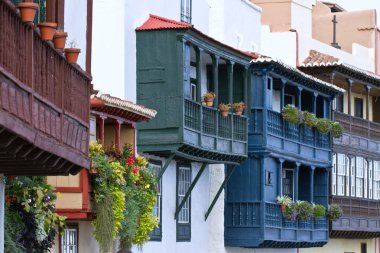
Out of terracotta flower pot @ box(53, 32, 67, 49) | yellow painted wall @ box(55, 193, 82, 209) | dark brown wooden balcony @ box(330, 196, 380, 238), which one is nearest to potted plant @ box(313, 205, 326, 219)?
dark brown wooden balcony @ box(330, 196, 380, 238)

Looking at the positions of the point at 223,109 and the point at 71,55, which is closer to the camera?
the point at 71,55

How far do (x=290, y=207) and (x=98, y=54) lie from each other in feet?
38.1

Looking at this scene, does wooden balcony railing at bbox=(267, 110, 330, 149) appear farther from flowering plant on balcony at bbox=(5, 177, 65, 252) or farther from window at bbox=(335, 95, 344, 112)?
flowering plant on balcony at bbox=(5, 177, 65, 252)

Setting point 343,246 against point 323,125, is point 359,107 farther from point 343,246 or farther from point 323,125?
point 323,125

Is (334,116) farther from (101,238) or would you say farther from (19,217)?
(19,217)

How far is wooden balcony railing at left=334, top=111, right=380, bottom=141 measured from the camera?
1976 inches

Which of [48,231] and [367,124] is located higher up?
[367,124]

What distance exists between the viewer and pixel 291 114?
140 feet

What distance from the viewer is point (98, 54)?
33219mm

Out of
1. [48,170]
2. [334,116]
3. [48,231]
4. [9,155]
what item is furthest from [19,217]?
[334,116]

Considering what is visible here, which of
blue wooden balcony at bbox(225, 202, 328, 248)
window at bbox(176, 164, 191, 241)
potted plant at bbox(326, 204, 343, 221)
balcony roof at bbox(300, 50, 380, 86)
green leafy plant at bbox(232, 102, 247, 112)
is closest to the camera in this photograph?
window at bbox(176, 164, 191, 241)

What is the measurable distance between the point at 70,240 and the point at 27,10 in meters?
14.8

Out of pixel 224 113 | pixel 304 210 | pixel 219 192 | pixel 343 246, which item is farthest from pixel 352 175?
pixel 224 113

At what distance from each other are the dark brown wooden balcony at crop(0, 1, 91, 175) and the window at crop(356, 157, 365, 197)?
33717mm
